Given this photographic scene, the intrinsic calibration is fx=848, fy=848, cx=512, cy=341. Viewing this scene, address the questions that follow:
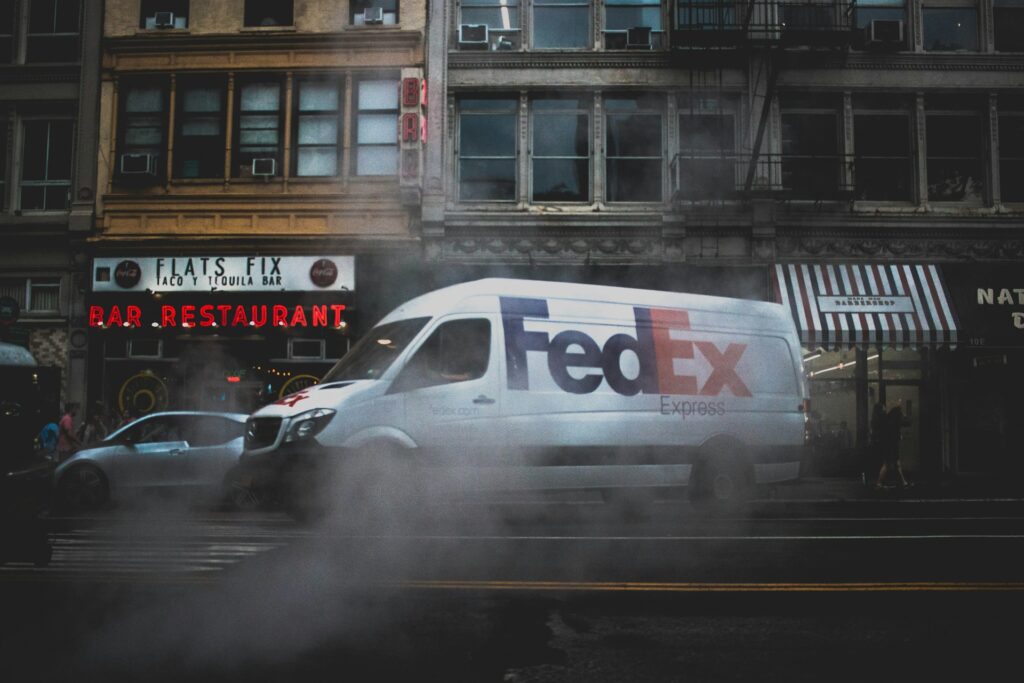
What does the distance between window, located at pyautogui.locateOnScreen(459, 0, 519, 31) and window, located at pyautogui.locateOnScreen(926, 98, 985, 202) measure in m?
7.41

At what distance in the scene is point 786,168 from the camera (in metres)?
14.5

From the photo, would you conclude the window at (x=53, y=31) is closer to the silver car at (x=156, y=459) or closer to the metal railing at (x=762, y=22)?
the silver car at (x=156, y=459)

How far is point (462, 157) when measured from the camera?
14.8m

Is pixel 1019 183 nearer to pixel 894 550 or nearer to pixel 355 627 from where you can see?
pixel 894 550

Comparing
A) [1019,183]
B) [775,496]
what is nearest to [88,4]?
[775,496]

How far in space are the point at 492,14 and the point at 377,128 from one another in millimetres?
6134

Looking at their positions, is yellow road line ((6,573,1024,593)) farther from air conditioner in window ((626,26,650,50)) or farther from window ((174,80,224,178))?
air conditioner in window ((626,26,650,50))

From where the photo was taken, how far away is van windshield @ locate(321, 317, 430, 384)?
6.25 meters

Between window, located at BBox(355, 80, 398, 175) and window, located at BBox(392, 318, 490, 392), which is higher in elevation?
window, located at BBox(355, 80, 398, 175)

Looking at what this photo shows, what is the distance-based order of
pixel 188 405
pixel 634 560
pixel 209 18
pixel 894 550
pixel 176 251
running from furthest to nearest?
pixel 209 18
pixel 176 251
pixel 188 405
pixel 894 550
pixel 634 560

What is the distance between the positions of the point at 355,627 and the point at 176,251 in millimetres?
11623

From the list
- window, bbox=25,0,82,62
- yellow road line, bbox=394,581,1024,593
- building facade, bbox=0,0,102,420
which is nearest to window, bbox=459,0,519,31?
building facade, bbox=0,0,102,420

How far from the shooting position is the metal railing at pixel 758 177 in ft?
44.5

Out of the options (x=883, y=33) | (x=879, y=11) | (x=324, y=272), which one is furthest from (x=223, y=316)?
(x=879, y=11)
